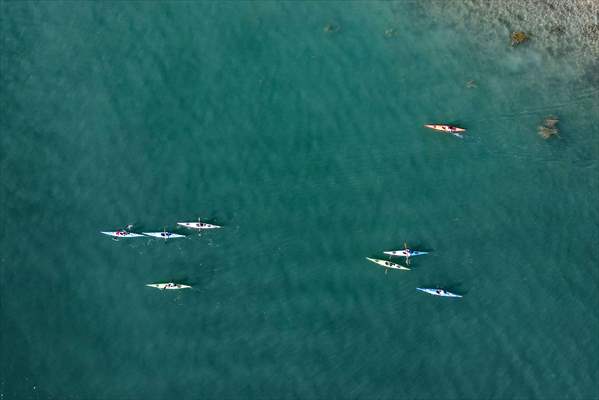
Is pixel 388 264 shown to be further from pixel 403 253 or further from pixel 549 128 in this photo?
pixel 549 128

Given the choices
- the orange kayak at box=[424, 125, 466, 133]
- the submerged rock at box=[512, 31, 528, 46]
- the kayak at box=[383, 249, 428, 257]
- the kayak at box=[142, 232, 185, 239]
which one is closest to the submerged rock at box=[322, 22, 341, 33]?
the orange kayak at box=[424, 125, 466, 133]

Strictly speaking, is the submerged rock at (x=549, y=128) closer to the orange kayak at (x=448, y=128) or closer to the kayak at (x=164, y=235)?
the orange kayak at (x=448, y=128)

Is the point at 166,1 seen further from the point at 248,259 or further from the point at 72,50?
the point at 248,259

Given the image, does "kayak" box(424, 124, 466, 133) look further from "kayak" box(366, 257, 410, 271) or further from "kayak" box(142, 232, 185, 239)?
"kayak" box(142, 232, 185, 239)

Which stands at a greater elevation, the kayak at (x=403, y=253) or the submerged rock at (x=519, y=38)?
the submerged rock at (x=519, y=38)

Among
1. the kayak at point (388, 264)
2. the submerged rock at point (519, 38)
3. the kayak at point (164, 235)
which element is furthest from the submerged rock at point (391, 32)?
the kayak at point (164, 235)

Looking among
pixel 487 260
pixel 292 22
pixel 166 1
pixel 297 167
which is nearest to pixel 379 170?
pixel 297 167

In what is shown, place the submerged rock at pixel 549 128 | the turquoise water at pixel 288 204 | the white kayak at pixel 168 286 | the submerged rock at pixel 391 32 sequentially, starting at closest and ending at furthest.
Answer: the turquoise water at pixel 288 204 < the white kayak at pixel 168 286 < the submerged rock at pixel 549 128 < the submerged rock at pixel 391 32
